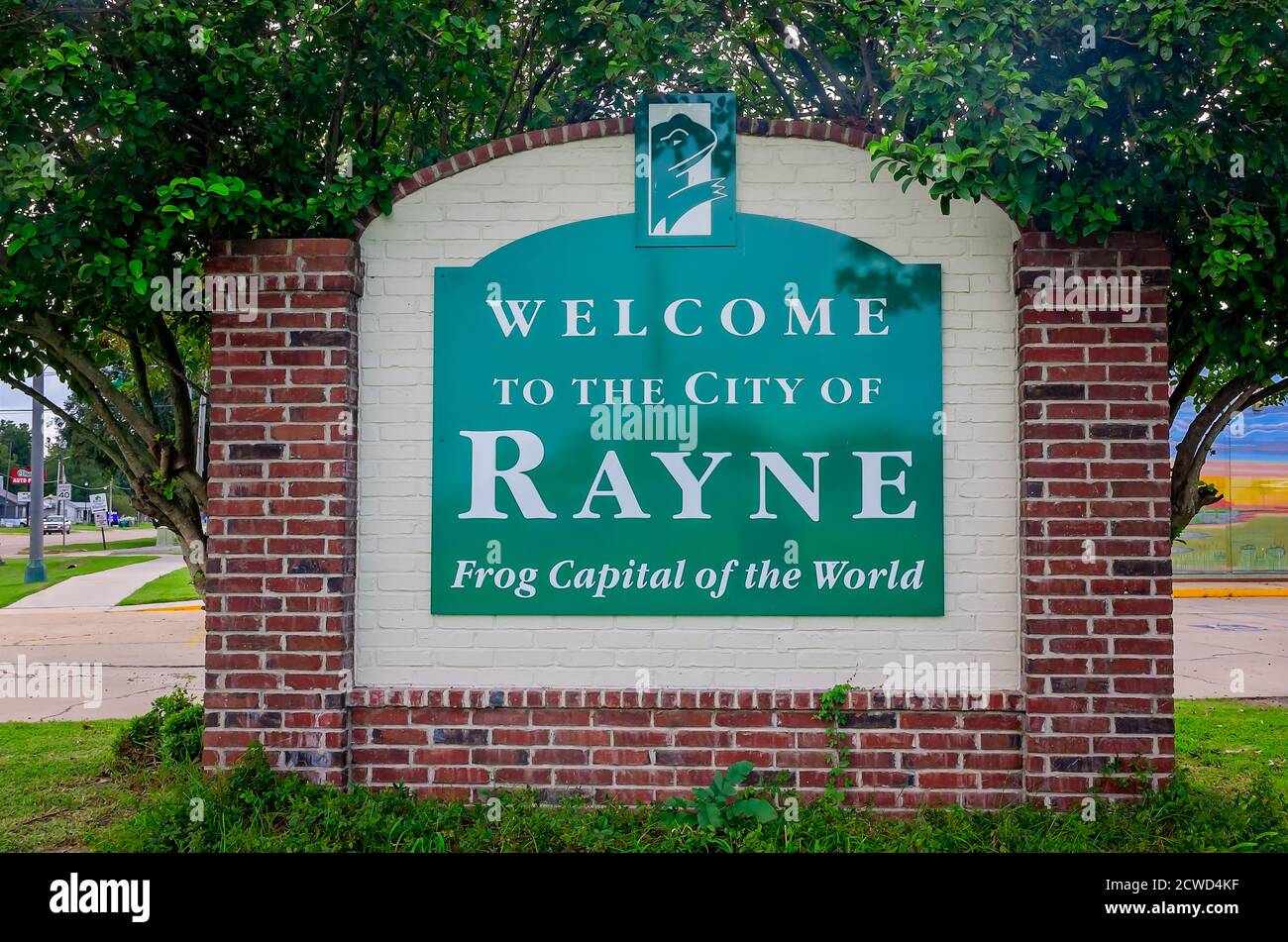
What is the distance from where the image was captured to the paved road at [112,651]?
24.8ft

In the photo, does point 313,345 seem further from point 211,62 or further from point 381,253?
point 211,62

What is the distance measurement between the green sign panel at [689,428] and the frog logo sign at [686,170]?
100mm

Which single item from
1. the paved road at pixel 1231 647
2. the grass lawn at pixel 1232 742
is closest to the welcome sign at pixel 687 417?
the grass lawn at pixel 1232 742

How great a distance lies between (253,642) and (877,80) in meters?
4.58

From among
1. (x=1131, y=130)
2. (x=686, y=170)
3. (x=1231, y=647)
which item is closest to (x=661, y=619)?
(x=686, y=170)

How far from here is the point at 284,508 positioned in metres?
4.21

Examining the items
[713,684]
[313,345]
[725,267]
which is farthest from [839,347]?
[313,345]

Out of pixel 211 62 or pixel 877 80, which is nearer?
pixel 211 62

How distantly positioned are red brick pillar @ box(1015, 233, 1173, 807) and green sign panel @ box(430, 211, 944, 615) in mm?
438

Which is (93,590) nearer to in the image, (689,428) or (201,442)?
(201,442)

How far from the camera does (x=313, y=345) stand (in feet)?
13.9

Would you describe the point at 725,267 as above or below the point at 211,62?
below

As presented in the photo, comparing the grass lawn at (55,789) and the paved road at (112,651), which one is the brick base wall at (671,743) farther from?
the paved road at (112,651)

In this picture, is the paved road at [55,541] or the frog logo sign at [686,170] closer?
the frog logo sign at [686,170]
